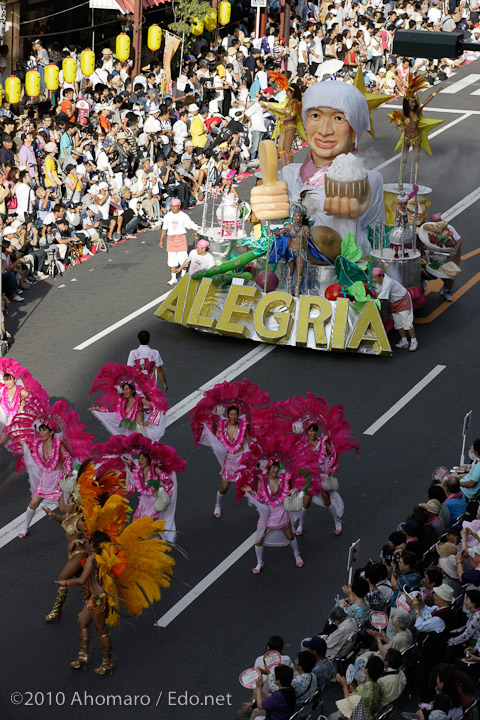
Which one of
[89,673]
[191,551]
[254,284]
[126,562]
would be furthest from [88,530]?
[254,284]

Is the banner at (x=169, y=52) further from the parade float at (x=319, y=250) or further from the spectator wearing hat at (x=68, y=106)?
the parade float at (x=319, y=250)

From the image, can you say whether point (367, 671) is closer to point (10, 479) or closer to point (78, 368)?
point (10, 479)

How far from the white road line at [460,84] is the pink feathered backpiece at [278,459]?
82.7 feet

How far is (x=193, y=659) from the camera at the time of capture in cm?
1240

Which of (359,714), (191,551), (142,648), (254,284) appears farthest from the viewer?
(254,284)

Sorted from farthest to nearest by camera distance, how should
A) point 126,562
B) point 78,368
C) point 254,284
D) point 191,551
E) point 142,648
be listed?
point 254,284
point 78,368
point 191,551
point 142,648
point 126,562

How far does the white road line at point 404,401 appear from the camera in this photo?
1736 cm

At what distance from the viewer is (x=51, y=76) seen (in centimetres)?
2578

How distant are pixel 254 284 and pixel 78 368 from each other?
352 centimetres

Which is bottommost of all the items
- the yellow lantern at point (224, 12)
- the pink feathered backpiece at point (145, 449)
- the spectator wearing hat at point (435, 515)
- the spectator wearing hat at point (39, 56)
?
the spectator wearing hat at point (435, 515)

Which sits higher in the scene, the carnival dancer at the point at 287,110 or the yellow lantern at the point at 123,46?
the yellow lantern at the point at 123,46

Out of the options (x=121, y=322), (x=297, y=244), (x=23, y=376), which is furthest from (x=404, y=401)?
(x=23, y=376)

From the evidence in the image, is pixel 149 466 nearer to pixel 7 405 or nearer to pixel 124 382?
pixel 124 382

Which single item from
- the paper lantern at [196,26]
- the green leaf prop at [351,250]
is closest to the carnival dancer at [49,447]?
the green leaf prop at [351,250]
